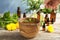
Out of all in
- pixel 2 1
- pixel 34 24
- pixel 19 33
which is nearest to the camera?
pixel 34 24

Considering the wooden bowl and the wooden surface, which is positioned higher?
the wooden bowl

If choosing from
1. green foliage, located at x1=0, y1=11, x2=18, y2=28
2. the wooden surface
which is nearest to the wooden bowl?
the wooden surface

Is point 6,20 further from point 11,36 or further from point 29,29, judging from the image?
point 29,29

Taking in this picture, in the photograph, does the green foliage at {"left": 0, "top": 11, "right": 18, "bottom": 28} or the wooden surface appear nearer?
the wooden surface

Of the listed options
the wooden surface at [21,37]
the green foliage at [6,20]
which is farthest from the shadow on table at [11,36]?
the green foliage at [6,20]

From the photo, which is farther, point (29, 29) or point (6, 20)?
point (6, 20)

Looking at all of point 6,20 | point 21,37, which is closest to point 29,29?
point 21,37

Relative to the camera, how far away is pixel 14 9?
6.84ft

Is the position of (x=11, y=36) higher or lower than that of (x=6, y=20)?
lower

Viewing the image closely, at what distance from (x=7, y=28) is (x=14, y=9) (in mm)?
624

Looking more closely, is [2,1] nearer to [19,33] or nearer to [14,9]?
[14,9]

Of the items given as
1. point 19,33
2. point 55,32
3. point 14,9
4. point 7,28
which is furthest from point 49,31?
point 14,9

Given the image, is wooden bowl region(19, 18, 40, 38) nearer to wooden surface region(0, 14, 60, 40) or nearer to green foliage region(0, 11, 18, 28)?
wooden surface region(0, 14, 60, 40)

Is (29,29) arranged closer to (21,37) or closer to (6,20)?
(21,37)
